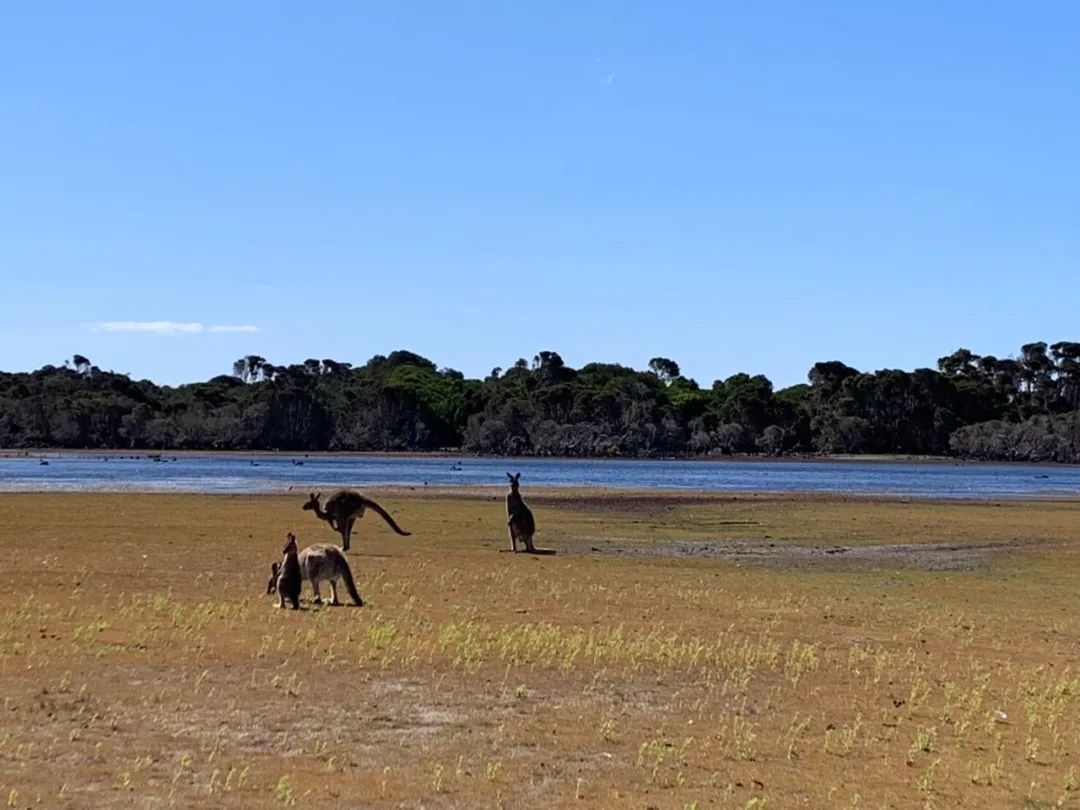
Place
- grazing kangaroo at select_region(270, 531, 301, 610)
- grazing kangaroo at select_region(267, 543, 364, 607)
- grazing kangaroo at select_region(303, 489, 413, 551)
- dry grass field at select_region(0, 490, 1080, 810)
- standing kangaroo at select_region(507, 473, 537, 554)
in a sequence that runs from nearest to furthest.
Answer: dry grass field at select_region(0, 490, 1080, 810), grazing kangaroo at select_region(270, 531, 301, 610), grazing kangaroo at select_region(267, 543, 364, 607), grazing kangaroo at select_region(303, 489, 413, 551), standing kangaroo at select_region(507, 473, 537, 554)

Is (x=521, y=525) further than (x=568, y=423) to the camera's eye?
No

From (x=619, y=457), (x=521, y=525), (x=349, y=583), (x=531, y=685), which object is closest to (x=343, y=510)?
(x=521, y=525)

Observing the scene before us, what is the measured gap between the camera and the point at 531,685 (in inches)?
520

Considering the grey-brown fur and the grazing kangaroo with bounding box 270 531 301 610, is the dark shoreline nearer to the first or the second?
the grey-brown fur

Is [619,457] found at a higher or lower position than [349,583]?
higher

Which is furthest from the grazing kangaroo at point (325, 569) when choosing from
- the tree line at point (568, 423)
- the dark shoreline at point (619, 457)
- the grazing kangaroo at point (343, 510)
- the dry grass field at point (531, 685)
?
the tree line at point (568, 423)

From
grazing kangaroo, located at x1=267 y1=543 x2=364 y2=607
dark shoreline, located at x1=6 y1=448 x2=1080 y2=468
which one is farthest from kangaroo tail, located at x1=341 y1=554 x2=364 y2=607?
dark shoreline, located at x1=6 y1=448 x2=1080 y2=468

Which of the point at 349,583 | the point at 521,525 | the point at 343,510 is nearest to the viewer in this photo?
the point at 349,583

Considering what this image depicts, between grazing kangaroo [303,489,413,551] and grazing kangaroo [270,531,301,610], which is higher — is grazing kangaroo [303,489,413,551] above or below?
above

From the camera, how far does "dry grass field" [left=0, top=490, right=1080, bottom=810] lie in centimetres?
980

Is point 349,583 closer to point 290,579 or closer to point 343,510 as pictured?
point 290,579

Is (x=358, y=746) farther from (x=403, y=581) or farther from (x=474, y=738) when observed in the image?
(x=403, y=581)

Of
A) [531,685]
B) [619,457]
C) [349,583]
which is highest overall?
[619,457]

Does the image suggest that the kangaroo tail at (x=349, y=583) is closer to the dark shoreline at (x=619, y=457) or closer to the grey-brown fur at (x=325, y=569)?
the grey-brown fur at (x=325, y=569)
